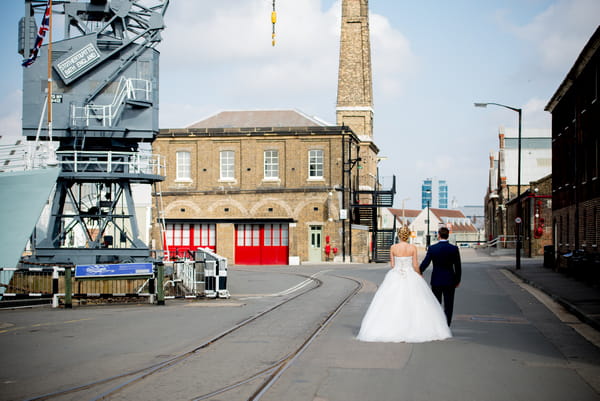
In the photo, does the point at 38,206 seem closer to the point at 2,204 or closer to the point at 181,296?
the point at 2,204

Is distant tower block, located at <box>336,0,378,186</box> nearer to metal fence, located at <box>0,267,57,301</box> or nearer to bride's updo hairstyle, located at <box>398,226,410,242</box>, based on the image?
metal fence, located at <box>0,267,57,301</box>

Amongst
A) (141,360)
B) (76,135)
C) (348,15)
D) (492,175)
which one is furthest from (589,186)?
(492,175)

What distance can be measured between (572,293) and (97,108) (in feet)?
58.2

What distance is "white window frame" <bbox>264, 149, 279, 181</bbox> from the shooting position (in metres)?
51.0

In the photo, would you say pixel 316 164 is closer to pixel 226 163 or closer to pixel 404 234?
pixel 226 163

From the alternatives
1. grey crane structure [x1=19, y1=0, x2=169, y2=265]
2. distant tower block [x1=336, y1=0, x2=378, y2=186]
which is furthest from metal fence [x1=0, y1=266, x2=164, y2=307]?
distant tower block [x1=336, y1=0, x2=378, y2=186]

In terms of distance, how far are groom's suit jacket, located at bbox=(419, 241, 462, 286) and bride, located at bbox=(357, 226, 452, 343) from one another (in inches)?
19.8

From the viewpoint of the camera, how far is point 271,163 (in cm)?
5106

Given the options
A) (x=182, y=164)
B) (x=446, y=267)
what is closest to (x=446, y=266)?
(x=446, y=267)

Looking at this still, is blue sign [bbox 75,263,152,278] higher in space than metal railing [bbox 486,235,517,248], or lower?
higher

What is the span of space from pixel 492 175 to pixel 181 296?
86.0 metres

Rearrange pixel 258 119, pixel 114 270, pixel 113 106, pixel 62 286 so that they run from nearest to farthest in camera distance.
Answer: pixel 114 270, pixel 62 286, pixel 113 106, pixel 258 119

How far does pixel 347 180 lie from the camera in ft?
167

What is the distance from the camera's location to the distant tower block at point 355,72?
200 ft
